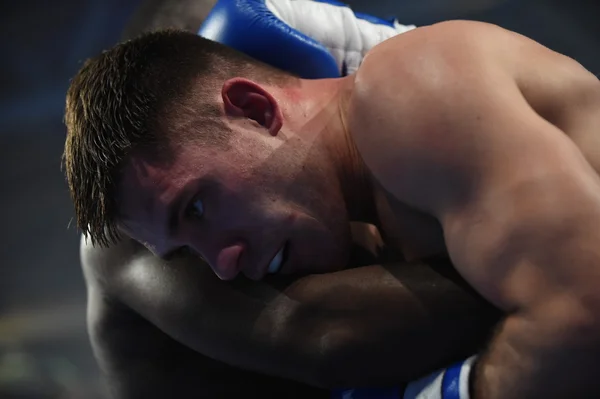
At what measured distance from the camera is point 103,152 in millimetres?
798

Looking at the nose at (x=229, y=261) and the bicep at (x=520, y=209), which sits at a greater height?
the bicep at (x=520, y=209)

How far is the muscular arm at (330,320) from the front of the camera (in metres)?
0.72

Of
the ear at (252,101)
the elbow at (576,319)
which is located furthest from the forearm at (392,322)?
the ear at (252,101)

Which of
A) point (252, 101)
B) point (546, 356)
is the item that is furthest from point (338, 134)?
point (546, 356)

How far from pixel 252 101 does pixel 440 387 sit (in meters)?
0.41

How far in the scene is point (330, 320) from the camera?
0.78m

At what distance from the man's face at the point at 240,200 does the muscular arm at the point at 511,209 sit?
12 centimetres

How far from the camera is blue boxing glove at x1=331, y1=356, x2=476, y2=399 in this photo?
0.68m

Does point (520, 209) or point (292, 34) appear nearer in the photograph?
point (520, 209)

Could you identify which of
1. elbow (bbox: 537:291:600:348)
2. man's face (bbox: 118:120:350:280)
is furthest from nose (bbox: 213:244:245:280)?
elbow (bbox: 537:291:600:348)

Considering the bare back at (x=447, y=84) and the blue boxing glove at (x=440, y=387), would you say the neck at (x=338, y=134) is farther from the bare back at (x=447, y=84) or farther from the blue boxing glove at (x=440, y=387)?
the blue boxing glove at (x=440, y=387)

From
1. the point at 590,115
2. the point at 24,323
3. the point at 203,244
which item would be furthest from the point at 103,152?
the point at 24,323

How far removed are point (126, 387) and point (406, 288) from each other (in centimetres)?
55

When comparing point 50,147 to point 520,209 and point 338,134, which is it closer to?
point 338,134
